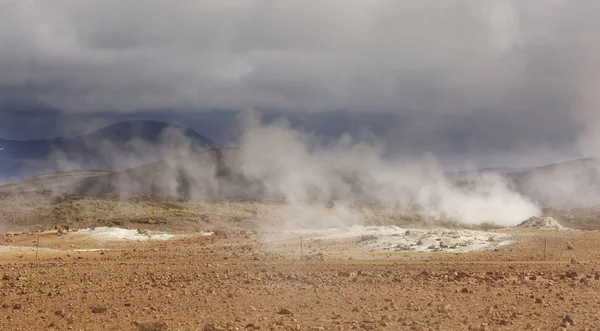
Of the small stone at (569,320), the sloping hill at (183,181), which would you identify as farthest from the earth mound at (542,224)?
the small stone at (569,320)

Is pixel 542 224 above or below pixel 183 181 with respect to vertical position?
below

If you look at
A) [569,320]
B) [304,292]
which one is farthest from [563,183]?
[569,320]

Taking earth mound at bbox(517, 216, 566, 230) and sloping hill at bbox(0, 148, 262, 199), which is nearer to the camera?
earth mound at bbox(517, 216, 566, 230)

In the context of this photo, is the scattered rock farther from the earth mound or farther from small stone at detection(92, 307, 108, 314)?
the earth mound

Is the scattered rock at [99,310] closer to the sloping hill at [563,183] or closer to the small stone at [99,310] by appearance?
the small stone at [99,310]

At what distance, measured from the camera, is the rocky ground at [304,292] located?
59.1 feet

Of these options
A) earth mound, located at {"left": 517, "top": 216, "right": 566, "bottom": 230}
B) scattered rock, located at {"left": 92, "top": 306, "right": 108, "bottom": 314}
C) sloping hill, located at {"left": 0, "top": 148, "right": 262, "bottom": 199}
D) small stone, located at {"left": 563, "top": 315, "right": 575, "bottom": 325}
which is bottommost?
small stone, located at {"left": 563, "top": 315, "right": 575, "bottom": 325}

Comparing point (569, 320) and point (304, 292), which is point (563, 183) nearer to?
point (304, 292)

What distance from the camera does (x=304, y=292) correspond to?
22.4 meters

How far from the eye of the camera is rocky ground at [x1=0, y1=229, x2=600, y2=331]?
709 inches

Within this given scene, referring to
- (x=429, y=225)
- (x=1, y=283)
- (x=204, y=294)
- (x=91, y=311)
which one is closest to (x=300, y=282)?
(x=204, y=294)

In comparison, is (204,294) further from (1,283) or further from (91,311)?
(1,283)

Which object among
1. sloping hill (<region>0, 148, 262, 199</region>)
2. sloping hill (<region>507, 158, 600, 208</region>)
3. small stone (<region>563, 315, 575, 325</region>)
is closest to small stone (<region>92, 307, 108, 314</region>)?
small stone (<region>563, 315, 575, 325</region>)

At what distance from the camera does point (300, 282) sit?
972 inches
